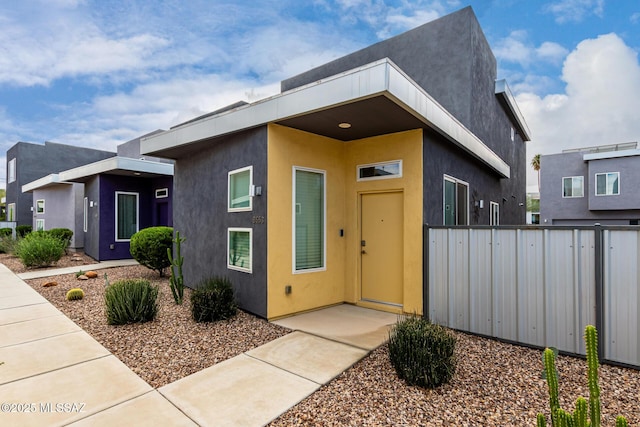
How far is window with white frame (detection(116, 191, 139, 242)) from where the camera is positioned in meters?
12.6

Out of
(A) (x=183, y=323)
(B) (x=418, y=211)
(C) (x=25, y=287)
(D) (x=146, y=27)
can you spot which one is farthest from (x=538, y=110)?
(C) (x=25, y=287)

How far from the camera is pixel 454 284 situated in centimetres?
497

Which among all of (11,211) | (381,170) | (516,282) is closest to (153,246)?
(381,170)

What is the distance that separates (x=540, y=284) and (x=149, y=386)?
4624 millimetres

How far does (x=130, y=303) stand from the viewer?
5184 mm

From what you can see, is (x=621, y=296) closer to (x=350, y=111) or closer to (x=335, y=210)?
(x=350, y=111)

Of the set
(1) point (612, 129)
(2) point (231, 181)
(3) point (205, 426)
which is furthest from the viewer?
(1) point (612, 129)

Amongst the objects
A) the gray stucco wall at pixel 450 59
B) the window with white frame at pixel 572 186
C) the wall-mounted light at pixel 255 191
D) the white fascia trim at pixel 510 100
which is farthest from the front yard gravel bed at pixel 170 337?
the window with white frame at pixel 572 186

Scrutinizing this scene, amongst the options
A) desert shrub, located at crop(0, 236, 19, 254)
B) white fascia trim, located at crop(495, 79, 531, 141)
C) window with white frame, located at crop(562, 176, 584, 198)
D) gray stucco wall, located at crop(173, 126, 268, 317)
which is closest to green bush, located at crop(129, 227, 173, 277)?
gray stucco wall, located at crop(173, 126, 268, 317)

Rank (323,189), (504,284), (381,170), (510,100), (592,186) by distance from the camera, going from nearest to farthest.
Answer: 1. (504,284)
2. (381,170)
3. (323,189)
4. (510,100)
5. (592,186)

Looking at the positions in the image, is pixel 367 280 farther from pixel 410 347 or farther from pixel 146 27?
pixel 146 27

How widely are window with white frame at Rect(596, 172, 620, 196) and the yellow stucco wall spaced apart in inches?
777

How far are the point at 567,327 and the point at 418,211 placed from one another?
8.26ft

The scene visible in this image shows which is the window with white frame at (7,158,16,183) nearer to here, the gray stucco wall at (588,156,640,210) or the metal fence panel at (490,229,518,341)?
the metal fence panel at (490,229,518,341)
